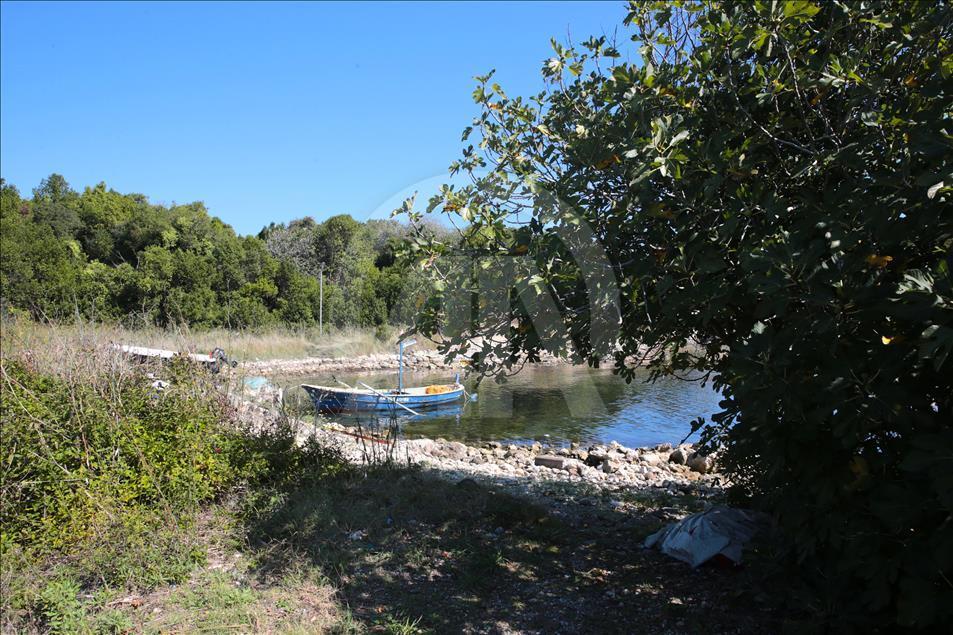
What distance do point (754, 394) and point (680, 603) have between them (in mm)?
1837

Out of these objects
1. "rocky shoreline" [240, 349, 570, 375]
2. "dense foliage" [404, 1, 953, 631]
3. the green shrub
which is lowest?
"rocky shoreline" [240, 349, 570, 375]

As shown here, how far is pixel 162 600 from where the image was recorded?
379cm

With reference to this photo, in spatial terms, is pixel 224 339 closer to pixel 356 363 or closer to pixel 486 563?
pixel 486 563

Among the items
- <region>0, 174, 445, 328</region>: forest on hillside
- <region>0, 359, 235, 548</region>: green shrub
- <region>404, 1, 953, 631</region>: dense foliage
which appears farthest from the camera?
<region>0, 174, 445, 328</region>: forest on hillside

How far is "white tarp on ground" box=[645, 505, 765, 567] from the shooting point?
4070 millimetres

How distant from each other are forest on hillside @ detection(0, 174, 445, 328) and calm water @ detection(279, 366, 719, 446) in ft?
18.3

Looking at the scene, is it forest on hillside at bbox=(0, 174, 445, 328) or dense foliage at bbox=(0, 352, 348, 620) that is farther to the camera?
forest on hillside at bbox=(0, 174, 445, 328)

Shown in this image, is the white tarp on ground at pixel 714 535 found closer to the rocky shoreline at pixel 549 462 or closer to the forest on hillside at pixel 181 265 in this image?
the rocky shoreline at pixel 549 462

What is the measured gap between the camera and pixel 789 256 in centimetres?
232

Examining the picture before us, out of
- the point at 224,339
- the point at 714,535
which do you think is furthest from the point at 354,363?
the point at 714,535

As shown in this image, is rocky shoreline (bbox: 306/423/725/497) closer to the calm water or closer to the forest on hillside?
the calm water

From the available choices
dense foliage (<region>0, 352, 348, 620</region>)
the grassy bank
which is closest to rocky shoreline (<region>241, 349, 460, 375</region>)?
the grassy bank

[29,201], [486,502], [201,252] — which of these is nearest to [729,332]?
[486,502]

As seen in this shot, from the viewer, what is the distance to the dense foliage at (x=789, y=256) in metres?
2.33
